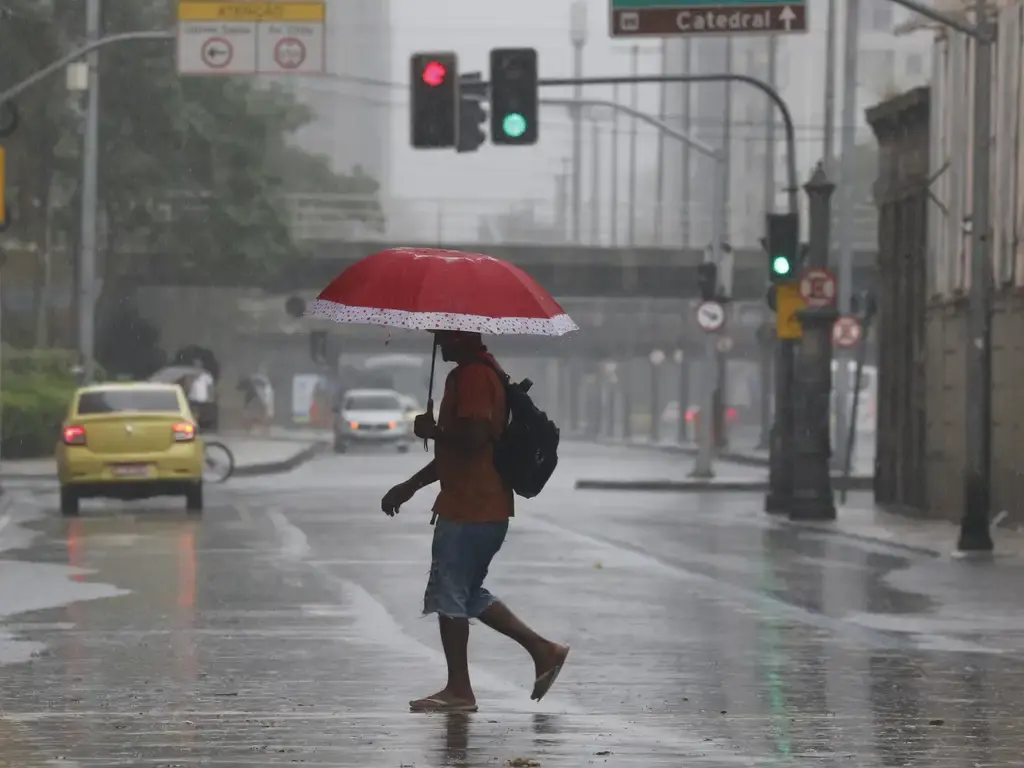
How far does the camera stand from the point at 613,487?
43.1 m

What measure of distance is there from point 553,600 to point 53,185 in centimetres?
4765

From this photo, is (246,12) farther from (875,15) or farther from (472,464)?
(875,15)

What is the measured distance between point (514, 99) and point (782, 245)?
4113 mm

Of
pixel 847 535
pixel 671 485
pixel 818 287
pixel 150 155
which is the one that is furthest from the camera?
pixel 150 155

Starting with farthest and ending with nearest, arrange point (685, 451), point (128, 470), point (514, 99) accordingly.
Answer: point (685, 451)
point (128, 470)
point (514, 99)

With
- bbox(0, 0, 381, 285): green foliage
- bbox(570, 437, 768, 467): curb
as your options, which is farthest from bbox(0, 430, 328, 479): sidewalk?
bbox(570, 437, 768, 467): curb

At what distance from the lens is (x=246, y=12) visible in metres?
42.5

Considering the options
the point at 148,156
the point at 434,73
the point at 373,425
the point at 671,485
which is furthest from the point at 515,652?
the point at 373,425

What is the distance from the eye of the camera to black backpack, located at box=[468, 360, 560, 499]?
38.4 feet

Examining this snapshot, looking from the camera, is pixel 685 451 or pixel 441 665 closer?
pixel 441 665

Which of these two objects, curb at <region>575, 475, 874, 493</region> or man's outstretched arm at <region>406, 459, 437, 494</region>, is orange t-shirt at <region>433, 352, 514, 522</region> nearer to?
man's outstretched arm at <region>406, 459, 437, 494</region>

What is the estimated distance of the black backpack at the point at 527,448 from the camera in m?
11.7

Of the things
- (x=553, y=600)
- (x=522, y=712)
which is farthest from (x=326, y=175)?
(x=522, y=712)

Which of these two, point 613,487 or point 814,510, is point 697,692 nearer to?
point 814,510
